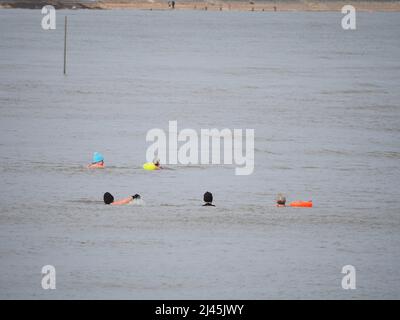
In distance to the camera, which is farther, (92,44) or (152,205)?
(92,44)

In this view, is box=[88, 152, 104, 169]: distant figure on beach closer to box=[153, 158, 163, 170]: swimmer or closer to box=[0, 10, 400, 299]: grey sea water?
box=[0, 10, 400, 299]: grey sea water

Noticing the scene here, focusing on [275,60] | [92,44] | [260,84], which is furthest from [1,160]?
[92,44]

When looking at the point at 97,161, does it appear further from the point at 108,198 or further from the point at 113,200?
the point at 108,198

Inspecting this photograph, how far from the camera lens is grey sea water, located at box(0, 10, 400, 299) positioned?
32250mm

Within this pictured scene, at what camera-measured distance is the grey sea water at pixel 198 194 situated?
32.2 m

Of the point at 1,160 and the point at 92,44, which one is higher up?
the point at 92,44

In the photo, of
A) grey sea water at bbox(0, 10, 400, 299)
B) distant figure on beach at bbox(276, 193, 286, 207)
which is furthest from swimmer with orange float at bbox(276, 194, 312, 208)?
grey sea water at bbox(0, 10, 400, 299)

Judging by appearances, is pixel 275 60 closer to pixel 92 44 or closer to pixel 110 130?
pixel 92 44

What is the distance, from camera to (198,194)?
42594 mm

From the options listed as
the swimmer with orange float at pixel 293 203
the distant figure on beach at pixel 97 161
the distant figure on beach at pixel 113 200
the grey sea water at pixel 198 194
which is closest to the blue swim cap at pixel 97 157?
the distant figure on beach at pixel 97 161

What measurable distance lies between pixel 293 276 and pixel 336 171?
16056mm

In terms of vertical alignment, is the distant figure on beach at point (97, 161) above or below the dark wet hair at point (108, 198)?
above

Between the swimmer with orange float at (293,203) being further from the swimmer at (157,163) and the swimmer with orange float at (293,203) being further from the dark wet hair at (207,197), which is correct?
the swimmer at (157,163)

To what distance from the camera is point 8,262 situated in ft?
108
